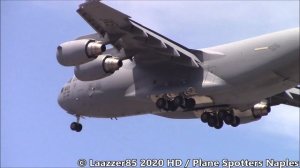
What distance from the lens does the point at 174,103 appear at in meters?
33.0

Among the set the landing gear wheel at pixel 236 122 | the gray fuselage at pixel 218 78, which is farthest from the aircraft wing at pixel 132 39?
the landing gear wheel at pixel 236 122

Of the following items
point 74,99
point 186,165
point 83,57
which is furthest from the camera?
point 74,99

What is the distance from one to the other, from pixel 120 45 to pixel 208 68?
383cm

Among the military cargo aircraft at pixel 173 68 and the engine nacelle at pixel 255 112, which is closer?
the military cargo aircraft at pixel 173 68

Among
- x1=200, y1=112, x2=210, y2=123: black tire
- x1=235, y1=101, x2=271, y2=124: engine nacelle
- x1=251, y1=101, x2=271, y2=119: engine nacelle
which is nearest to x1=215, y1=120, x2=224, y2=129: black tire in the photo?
x1=200, y1=112, x2=210, y2=123: black tire

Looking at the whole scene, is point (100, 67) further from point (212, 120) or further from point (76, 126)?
point (76, 126)

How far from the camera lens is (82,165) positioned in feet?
102

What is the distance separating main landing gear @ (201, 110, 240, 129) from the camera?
3516cm

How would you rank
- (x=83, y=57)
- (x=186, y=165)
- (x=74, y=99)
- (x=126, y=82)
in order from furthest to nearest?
(x=74, y=99) < (x=126, y=82) < (x=83, y=57) < (x=186, y=165)

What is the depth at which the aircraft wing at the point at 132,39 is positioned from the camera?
101 ft

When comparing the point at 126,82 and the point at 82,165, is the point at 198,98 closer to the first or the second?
the point at 126,82

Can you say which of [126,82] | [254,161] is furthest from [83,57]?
[254,161]

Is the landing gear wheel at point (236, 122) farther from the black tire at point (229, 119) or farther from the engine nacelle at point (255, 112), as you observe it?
the engine nacelle at point (255, 112)

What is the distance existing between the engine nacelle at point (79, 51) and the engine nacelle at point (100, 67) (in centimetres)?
84
